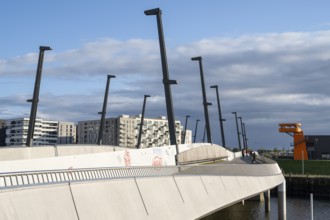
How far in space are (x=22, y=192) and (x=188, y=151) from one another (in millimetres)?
30253

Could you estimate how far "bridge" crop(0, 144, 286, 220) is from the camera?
33.0 feet

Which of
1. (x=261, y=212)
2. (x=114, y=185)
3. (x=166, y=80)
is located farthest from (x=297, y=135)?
(x=114, y=185)

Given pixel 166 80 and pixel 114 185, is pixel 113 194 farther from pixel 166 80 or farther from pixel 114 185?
pixel 166 80

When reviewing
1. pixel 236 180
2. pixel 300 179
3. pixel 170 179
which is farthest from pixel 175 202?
pixel 300 179

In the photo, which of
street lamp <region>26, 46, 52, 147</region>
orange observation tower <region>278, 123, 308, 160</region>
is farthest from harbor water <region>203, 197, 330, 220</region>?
orange observation tower <region>278, 123, 308, 160</region>

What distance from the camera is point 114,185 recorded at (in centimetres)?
1297

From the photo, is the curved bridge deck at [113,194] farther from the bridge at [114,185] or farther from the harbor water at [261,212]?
the harbor water at [261,212]

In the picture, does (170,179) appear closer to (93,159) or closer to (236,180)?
(93,159)

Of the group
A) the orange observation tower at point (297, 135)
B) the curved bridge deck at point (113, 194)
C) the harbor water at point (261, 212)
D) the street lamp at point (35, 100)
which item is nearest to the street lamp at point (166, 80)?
the curved bridge deck at point (113, 194)

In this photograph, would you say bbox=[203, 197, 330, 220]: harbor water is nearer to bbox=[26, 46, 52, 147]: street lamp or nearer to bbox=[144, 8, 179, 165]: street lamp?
bbox=[144, 8, 179, 165]: street lamp

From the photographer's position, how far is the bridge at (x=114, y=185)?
33.0 feet

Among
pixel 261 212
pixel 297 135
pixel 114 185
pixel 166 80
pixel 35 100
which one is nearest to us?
pixel 114 185

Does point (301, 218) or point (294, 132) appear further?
point (294, 132)

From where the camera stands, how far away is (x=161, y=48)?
97.7 feet
